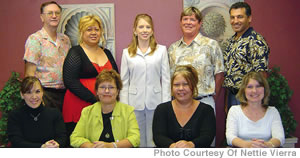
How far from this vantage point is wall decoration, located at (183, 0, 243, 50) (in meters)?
4.12

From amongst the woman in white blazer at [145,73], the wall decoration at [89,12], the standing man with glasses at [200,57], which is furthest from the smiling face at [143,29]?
the wall decoration at [89,12]

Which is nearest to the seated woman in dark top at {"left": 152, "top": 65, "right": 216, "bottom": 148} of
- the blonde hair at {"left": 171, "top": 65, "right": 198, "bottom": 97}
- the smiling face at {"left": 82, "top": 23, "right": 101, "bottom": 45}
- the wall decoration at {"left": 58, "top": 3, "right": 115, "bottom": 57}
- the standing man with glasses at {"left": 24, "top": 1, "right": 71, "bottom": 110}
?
the blonde hair at {"left": 171, "top": 65, "right": 198, "bottom": 97}

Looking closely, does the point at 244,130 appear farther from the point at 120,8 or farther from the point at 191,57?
the point at 120,8

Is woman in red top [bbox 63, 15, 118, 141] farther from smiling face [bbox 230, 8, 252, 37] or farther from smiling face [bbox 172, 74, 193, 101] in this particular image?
smiling face [bbox 230, 8, 252, 37]

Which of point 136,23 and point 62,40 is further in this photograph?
point 62,40

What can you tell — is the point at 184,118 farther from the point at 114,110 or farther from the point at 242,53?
the point at 242,53

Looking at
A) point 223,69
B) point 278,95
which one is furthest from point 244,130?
point 278,95

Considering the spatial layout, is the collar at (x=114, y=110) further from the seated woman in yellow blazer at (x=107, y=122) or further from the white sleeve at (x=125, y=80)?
the white sleeve at (x=125, y=80)

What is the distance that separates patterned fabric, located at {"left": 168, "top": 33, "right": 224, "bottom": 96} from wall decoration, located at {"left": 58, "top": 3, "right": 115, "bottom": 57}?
102 centimetres

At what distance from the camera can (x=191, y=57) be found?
3.39m

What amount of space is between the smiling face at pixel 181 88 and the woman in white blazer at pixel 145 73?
1.66ft

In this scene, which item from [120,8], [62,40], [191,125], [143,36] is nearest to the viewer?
[191,125]

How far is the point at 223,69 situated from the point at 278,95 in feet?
2.40
